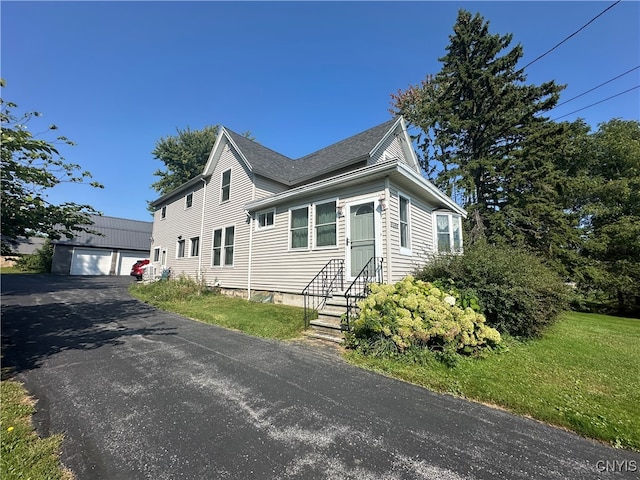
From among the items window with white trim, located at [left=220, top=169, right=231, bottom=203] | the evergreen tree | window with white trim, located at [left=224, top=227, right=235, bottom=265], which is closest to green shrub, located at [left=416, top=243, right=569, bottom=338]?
window with white trim, located at [left=224, top=227, right=235, bottom=265]

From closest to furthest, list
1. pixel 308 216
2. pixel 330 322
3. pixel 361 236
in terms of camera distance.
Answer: pixel 330 322 < pixel 361 236 < pixel 308 216

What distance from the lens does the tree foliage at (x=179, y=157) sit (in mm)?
31812

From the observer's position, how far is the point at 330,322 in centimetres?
655

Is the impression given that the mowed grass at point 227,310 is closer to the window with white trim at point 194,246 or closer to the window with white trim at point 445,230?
the window with white trim at point 194,246

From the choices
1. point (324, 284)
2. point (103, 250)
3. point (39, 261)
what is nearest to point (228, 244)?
point (324, 284)

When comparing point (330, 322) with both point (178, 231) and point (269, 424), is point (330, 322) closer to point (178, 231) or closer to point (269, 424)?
point (269, 424)

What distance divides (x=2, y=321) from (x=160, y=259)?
1244cm

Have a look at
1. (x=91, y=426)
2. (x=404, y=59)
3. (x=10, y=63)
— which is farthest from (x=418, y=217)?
(x=10, y=63)

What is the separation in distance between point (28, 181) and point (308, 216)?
6.70 m

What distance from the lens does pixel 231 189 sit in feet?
44.2

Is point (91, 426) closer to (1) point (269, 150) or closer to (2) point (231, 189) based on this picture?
(2) point (231, 189)

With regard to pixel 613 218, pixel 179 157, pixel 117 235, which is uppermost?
pixel 179 157

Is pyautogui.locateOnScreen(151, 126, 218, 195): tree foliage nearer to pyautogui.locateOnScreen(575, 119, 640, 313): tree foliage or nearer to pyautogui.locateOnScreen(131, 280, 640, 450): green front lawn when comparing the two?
pyautogui.locateOnScreen(131, 280, 640, 450): green front lawn

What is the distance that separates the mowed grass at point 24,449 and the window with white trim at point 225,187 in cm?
1154
